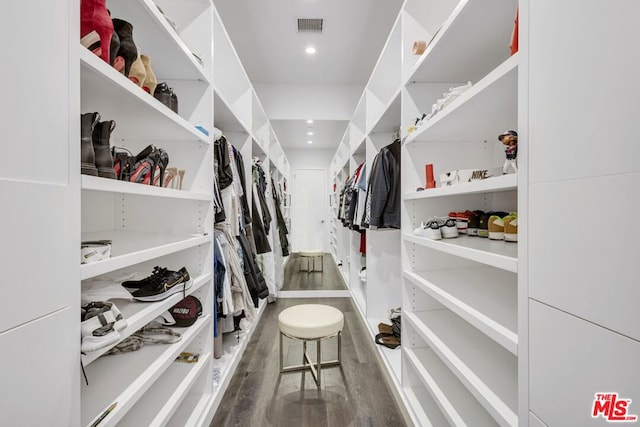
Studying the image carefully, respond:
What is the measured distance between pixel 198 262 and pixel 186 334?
361 millimetres

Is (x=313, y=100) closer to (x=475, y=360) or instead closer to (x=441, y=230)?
(x=441, y=230)

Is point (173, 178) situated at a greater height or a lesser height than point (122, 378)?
greater

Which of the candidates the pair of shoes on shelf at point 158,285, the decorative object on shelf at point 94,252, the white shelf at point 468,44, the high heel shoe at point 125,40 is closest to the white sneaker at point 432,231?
the white shelf at point 468,44

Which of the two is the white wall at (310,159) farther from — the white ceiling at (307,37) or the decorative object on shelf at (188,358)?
the decorative object on shelf at (188,358)

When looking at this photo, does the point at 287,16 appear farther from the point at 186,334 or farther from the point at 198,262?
the point at 186,334

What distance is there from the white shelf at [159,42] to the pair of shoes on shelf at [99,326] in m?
0.95

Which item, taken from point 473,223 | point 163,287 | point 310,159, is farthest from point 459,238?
point 310,159

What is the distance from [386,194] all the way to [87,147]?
1714mm

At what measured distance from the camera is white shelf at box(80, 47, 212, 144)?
2.49ft

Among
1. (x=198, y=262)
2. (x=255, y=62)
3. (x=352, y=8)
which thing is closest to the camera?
(x=198, y=262)

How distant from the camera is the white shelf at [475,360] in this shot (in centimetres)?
86

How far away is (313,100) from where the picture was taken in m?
4.04

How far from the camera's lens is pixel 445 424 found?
133 cm

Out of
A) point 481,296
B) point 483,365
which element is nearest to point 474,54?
point 481,296
